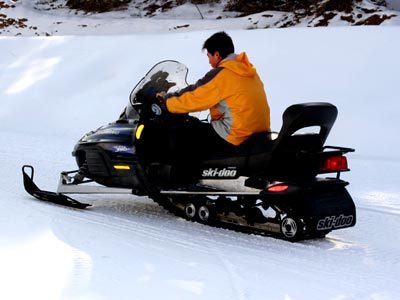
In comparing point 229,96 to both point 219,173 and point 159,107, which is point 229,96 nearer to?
point 219,173

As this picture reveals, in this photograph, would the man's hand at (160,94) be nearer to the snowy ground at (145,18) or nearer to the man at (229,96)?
the man at (229,96)

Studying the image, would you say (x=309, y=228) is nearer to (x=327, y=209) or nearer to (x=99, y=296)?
(x=327, y=209)

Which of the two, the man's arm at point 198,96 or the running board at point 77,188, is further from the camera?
the running board at point 77,188

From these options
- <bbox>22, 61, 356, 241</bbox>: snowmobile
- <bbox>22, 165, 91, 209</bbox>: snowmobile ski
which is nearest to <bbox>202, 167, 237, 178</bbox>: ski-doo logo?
<bbox>22, 61, 356, 241</bbox>: snowmobile

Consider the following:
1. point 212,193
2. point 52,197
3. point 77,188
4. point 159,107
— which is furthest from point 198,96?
point 52,197

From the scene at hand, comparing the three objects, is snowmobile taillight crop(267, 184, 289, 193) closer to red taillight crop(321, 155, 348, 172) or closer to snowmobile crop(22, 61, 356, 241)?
snowmobile crop(22, 61, 356, 241)

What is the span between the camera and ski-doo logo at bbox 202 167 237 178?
4.76 metres

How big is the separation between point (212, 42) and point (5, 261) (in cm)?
195

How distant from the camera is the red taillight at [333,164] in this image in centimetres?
457

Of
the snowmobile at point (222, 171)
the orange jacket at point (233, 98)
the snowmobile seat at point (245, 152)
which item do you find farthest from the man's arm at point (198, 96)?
the snowmobile seat at point (245, 152)

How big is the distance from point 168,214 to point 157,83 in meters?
0.97

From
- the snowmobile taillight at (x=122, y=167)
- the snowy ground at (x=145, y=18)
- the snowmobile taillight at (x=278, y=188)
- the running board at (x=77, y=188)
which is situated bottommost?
the running board at (x=77, y=188)

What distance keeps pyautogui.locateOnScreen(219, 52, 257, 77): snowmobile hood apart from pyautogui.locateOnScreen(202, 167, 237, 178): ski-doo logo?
62 centimetres

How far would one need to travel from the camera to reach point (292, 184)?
4.46 metres
